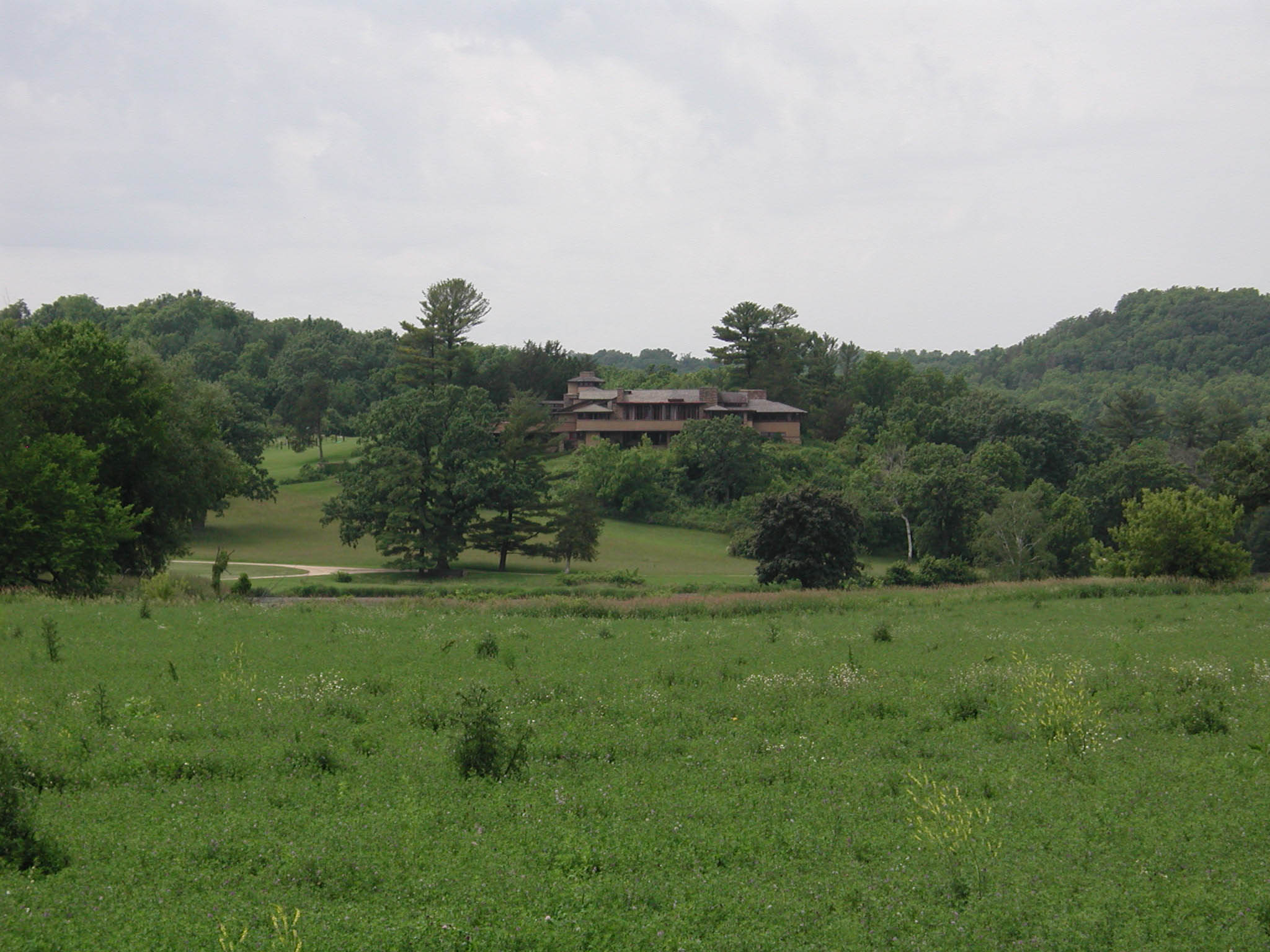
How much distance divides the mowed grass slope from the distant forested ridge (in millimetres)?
86221

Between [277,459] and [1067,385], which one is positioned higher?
[1067,385]

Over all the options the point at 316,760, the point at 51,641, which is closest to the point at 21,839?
the point at 316,760

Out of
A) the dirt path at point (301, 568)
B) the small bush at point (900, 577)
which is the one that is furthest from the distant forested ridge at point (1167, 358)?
the dirt path at point (301, 568)

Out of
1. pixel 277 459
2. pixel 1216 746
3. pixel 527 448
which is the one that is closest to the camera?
pixel 1216 746

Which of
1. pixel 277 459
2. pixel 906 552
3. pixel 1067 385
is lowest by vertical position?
pixel 906 552

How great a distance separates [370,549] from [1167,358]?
6006 inches

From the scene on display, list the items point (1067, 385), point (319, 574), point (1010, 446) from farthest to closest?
point (1067, 385) < point (1010, 446) < point (319, 574)

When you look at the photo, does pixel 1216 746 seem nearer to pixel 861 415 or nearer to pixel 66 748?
pixel 66 748

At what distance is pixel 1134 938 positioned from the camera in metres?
6.84

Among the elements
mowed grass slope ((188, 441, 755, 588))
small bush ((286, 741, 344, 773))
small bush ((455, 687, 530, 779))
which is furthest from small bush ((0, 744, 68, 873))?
mowed grass slope ((188, 441, 755, 588))

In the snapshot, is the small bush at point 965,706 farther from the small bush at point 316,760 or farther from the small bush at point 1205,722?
the small bush at point 316,760

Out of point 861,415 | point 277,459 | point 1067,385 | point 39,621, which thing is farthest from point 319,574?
point 1067,385

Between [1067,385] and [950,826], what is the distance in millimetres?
175438

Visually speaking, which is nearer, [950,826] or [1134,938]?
[1134,938]
